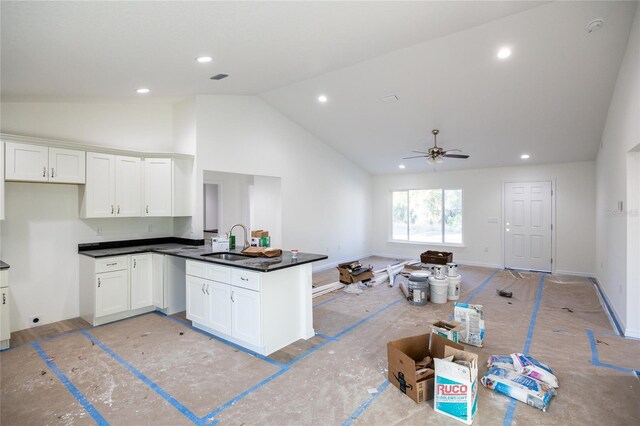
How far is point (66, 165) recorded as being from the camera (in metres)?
3.86

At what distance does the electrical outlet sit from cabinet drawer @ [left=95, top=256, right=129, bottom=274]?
950 millimetres

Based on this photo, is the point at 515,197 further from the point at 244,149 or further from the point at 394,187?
the point at 244,149

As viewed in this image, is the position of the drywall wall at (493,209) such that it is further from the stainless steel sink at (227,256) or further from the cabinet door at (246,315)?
the cabinet door at (246,315)

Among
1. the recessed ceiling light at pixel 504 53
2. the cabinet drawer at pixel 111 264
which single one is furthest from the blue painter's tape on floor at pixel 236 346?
the recessed ceiling light at pixel 504 53

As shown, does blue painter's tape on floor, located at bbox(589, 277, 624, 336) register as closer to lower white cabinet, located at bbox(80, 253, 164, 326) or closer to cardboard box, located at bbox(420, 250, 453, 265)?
cardboard box, located at bbox(420, 250, 453, 265)

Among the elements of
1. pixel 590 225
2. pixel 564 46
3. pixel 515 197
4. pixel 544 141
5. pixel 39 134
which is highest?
pixel 564 46

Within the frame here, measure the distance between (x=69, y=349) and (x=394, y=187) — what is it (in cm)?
782

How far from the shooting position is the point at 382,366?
2.94 meters

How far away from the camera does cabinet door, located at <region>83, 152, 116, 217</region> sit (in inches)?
161

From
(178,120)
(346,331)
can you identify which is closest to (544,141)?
(346,331)

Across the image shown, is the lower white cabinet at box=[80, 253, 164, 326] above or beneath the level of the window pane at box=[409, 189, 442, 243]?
beneath

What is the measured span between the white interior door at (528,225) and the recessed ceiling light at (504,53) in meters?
4.40

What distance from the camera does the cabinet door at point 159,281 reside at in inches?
171

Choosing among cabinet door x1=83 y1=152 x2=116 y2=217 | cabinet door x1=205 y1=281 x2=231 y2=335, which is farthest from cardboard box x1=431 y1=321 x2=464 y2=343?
cabinet door x1=83 y1=152 x2=116 y2=217
